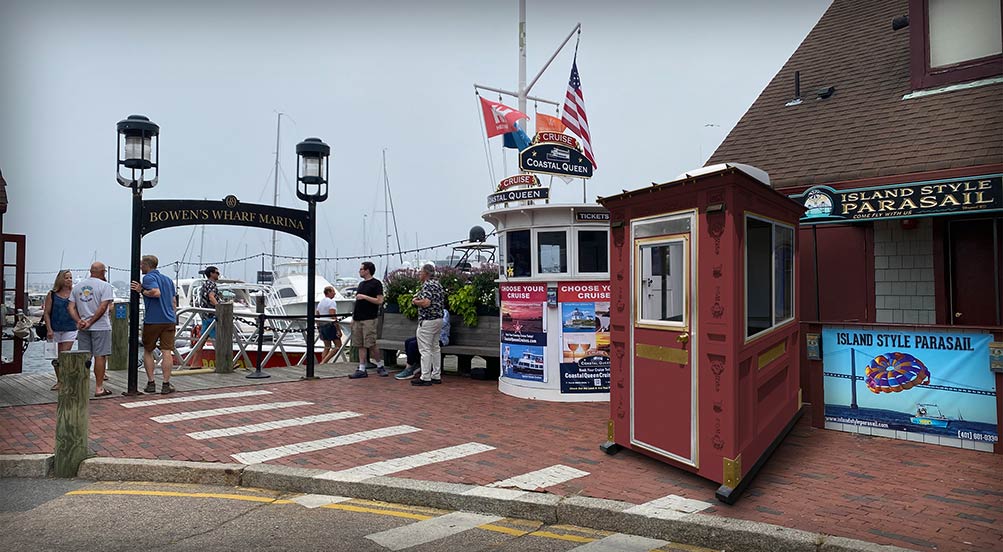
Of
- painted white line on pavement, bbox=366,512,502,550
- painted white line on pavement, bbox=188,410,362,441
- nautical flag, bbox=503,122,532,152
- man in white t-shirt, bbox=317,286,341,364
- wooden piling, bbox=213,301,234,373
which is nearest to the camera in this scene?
painted white line on pavement, bbox=366,512,502,550

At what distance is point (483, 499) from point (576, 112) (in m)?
9.39

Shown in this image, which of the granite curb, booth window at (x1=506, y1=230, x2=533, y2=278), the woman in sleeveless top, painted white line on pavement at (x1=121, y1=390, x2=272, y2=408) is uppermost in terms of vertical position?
booth window at (x1=506, y1=230, x2=533, y2=278)

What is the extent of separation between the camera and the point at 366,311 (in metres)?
11.8

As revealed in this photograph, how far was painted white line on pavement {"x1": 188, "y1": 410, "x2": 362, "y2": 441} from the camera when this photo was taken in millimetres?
7336

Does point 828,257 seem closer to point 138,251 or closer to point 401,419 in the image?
point 401,419

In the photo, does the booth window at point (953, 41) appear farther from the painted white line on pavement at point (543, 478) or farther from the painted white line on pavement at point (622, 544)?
the painted white line on pavement at point (622, 544)

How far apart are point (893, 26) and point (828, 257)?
14.7ft

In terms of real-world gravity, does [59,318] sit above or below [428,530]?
above

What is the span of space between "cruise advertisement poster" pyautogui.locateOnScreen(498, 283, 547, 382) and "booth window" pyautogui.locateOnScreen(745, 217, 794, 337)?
3466 millimetres

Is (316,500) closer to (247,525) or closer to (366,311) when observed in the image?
(247,525)

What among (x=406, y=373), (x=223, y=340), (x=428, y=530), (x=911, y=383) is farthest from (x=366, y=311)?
(x=911, y=383)

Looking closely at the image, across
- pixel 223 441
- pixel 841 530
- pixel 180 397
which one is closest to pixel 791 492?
pixel 841 530

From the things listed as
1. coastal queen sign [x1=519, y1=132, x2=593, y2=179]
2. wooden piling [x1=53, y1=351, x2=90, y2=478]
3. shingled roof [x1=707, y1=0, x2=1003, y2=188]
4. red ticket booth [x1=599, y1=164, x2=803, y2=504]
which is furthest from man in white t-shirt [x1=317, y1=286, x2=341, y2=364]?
red ticket booth [x1=599, y1=164, x2=803, y2=504]

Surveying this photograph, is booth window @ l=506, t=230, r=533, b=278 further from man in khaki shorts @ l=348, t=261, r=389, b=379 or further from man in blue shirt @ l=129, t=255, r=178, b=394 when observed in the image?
man in blue shirt @ l=129, t=255, r=178, b=394
